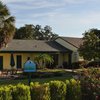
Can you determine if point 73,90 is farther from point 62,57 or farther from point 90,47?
point 62,57

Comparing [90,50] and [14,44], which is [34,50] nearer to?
[14,44]

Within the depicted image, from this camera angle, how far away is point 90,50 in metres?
44.6

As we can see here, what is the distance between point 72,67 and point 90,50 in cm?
642

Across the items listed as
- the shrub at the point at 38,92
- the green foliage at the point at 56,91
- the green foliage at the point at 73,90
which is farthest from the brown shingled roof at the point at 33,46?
the shrub at the point at 38,92

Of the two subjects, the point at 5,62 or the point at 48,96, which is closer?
the point at 48,96

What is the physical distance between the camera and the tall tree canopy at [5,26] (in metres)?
38.8

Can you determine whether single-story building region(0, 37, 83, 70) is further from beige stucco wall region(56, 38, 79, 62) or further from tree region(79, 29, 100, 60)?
tree region(79, 29, 100, 60)

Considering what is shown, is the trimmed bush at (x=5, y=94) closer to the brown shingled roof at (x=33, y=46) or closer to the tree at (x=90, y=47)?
the brown shingled roof at (x=33, y=46)

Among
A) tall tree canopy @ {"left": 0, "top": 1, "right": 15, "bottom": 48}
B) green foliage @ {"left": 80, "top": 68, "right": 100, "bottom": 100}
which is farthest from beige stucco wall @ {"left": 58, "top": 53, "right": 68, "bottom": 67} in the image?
green foliage @ {"left": 80, "top": 68, "right": 100, "bottom": 100}

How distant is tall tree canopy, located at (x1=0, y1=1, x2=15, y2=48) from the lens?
127 ft

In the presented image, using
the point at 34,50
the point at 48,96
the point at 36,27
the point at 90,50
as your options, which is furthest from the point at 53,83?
the point at 36,27

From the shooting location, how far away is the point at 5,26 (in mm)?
38875

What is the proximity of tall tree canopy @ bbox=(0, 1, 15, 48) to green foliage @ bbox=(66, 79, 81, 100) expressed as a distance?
25701mm

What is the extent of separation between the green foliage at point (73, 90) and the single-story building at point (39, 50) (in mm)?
31256
